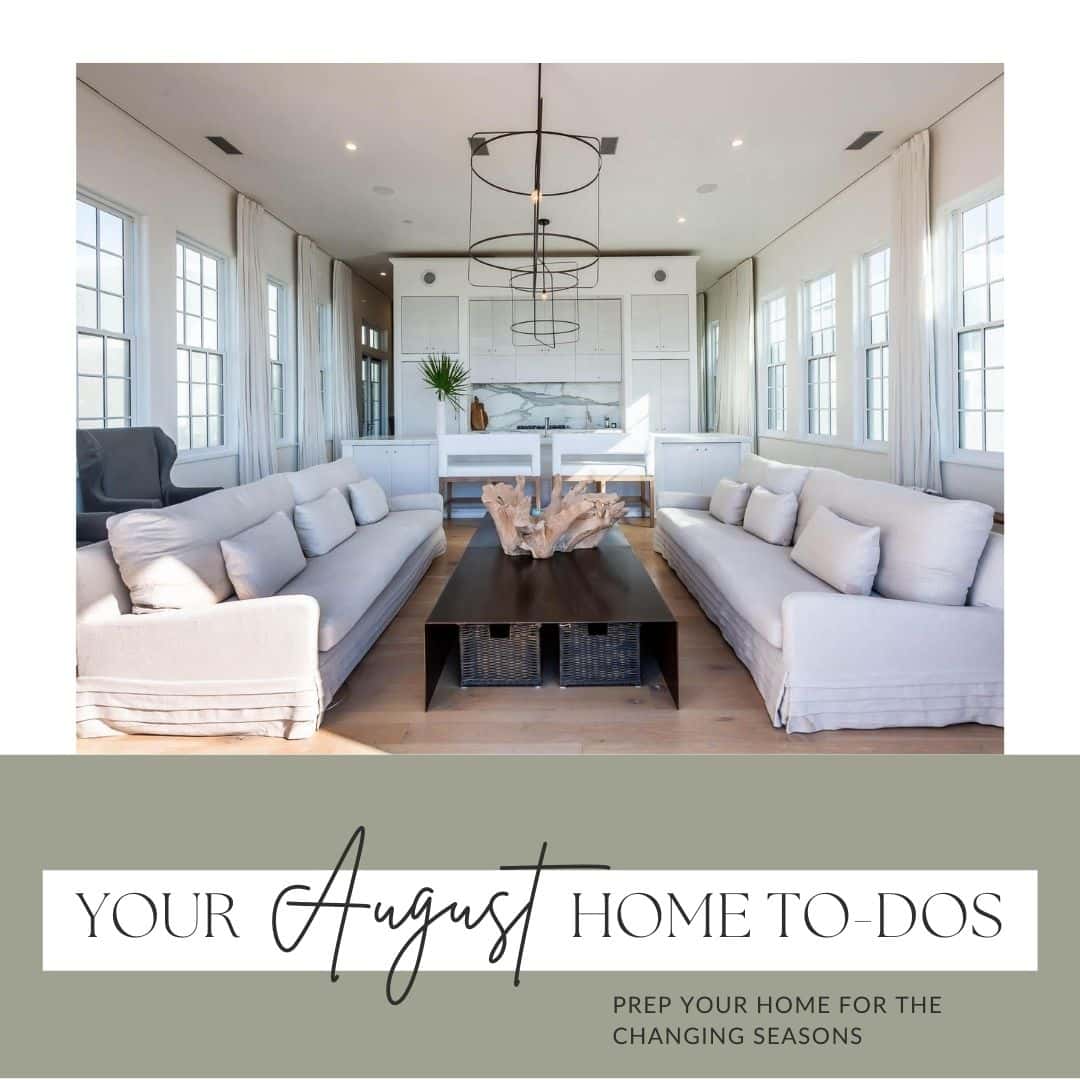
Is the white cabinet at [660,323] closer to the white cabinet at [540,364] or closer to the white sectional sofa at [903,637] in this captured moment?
the white cabinet at [540,364]

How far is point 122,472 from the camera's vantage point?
4.74 m

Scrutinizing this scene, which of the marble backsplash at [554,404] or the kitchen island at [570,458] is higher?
the marble backsplash at [554,404]

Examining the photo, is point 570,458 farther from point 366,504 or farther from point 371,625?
point 371,625

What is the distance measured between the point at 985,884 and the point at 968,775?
10.0 inches

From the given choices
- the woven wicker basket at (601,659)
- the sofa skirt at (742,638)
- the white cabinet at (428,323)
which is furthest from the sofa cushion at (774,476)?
the white cabinet at (428,323)

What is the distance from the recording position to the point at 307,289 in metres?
8.48

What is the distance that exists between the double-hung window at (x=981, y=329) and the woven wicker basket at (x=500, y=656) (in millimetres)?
3375

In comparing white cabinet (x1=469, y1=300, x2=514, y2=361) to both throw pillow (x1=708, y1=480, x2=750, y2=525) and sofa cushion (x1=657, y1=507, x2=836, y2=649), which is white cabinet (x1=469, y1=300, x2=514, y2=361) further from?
sofa cushion (x1=657, y1=507, x2=836, y2=649)

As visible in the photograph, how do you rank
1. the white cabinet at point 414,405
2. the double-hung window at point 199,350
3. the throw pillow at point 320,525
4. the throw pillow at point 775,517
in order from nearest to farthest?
1. the throw pillow at point 320,525
2. the throw pillow at point 775,517
3. the double-hung window at point 199,350
4. the white cabinet at point 414,405

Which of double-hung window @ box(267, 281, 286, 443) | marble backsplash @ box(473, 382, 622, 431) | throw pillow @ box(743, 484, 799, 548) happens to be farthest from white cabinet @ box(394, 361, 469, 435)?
throw pillow @ box(743, 484, 799, 548)

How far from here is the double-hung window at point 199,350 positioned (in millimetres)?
6129

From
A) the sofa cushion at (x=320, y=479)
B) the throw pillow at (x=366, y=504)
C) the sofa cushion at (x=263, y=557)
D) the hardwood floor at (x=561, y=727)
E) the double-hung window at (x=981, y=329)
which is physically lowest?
the hardwood floor at (x=561, y=727)

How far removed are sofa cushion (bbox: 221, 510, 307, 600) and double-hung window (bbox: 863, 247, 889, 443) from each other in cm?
482

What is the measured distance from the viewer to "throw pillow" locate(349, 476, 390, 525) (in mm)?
5418
